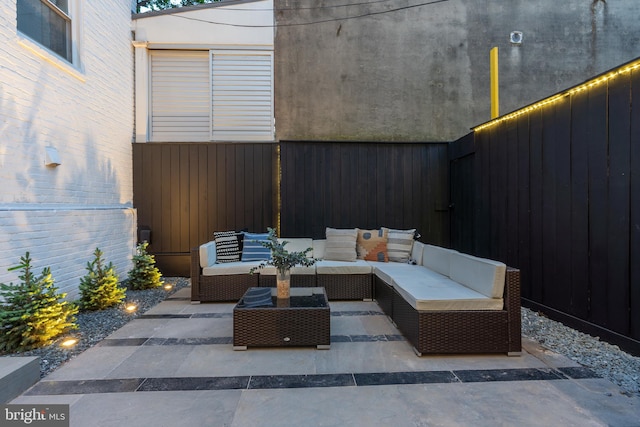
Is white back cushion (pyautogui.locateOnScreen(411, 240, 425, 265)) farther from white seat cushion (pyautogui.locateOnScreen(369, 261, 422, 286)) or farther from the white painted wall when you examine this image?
the white painted wall

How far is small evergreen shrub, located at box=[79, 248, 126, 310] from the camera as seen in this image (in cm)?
368

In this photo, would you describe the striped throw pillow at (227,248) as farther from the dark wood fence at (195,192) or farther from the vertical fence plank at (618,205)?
the vertical fence plank at (618,205)

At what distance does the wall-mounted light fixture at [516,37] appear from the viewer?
5.72 meters

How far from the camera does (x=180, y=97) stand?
5.63 meters

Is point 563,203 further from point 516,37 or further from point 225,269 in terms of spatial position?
point 516,37

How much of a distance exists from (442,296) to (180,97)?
5179 millimetres

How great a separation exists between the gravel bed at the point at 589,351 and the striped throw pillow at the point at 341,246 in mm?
2119

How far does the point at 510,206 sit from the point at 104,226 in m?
5.36

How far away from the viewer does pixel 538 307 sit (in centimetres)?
354

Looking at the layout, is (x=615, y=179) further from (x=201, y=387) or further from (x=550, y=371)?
(x=201, y=387)

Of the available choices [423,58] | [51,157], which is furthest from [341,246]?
[423,58]

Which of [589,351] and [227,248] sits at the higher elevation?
[227,248]

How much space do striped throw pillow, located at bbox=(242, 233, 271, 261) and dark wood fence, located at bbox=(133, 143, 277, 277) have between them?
90 centimetres

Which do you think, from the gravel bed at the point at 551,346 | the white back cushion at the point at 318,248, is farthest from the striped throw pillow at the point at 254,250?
the gravel bed at the point at 551,346
